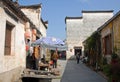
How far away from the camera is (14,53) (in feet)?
39.9

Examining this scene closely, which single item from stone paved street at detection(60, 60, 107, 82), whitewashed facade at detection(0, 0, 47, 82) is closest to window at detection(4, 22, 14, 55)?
whitewashed facade at detection(0, 0, 47, 82)

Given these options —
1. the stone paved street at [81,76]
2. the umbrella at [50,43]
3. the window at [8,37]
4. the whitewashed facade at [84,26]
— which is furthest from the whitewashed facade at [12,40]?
the whitewashed facade at [84,26]

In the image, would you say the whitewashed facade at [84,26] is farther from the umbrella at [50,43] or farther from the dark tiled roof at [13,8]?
the dark tiled roof at [13,8]

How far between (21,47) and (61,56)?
3848 centimetres

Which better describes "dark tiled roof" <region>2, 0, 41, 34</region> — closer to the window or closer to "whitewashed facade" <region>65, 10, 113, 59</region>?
the window

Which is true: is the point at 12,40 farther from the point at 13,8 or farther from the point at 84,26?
the point at 84,26

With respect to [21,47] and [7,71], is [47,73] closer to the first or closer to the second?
[21,47]

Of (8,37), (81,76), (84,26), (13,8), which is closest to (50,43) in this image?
(81,76)

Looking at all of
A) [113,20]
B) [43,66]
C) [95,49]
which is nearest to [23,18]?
[43,66]

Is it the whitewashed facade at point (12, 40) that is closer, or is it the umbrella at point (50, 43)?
the whitewashed facade at point (12, 40)

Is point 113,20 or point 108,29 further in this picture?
point 108,29

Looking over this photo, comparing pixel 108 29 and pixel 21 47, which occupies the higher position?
pixel 108 29

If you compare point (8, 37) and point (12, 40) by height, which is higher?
point (8, 37)

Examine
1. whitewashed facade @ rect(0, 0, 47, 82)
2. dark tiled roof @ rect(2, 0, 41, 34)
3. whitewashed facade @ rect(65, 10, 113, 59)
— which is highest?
whitewashed facade @ rect(65, 10, 113, 59)
